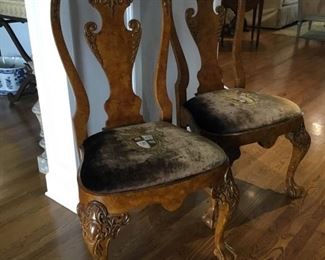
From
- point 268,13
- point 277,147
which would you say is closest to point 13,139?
point 277,147

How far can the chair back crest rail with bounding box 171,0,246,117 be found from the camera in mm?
1654

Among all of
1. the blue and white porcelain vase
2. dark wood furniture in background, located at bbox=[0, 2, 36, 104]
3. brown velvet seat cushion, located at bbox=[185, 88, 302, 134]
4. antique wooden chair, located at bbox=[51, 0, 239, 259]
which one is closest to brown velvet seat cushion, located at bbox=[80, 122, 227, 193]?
antique wooden chair, located at bbox=[51, 0, 239, 259]

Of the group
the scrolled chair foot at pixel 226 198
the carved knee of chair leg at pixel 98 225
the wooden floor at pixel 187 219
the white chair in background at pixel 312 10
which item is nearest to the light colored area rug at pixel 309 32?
the white chair in background at pixel 312 10

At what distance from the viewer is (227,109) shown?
5.15ft

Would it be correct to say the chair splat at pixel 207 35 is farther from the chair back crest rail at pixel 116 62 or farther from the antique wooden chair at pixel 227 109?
the chair back crest rail at pixel 116 62

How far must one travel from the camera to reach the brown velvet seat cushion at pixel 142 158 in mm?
1145

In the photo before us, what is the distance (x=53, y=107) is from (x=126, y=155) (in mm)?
559

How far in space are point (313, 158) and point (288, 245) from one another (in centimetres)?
79

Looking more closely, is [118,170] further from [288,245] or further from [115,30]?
[288,245]

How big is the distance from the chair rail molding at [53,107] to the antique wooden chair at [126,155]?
0.21m

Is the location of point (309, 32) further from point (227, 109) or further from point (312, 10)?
point (227, 109)

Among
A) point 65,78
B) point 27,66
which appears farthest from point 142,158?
point 27,66

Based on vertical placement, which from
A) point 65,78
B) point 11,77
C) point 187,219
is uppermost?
point 65,78

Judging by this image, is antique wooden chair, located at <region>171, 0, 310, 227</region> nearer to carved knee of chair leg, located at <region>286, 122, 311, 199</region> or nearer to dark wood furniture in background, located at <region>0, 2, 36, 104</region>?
carved knee of chair leg, located at <region>286, 122, 311, 199</region>
